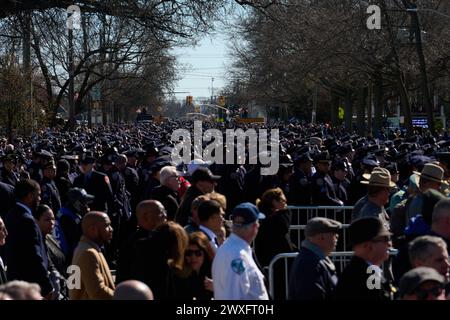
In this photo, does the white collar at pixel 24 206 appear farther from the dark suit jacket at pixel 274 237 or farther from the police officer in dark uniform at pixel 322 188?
the police officer in dark uniform at pixel 322 188

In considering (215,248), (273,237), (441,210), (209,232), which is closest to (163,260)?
(215,248)

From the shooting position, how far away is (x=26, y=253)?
26.8 ft

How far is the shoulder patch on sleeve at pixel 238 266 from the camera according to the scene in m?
6.57

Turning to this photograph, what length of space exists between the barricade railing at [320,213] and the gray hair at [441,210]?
19.8 ft

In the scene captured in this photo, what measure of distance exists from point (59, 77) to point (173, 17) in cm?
4123

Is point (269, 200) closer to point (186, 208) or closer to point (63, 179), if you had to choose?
point (186, 208)

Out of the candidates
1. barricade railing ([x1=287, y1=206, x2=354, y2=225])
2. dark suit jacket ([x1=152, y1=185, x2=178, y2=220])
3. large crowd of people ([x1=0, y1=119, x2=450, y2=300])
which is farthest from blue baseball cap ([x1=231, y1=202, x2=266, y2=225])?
barricade railing ([x1=287, y1=206, x2=354, y2=225])

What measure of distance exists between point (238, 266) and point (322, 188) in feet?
24.2

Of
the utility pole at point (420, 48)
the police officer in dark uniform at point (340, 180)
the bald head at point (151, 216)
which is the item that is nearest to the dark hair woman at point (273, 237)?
the bald head at point (151, 216)

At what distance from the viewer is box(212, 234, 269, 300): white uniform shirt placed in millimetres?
6523

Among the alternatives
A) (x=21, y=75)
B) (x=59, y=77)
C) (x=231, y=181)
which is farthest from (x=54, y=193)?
(x=59, y=77)

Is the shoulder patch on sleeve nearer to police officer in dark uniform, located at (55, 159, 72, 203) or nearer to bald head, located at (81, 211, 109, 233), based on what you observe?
bald head, located at (81, 211, 109, 233)

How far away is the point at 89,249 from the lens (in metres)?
7.46
